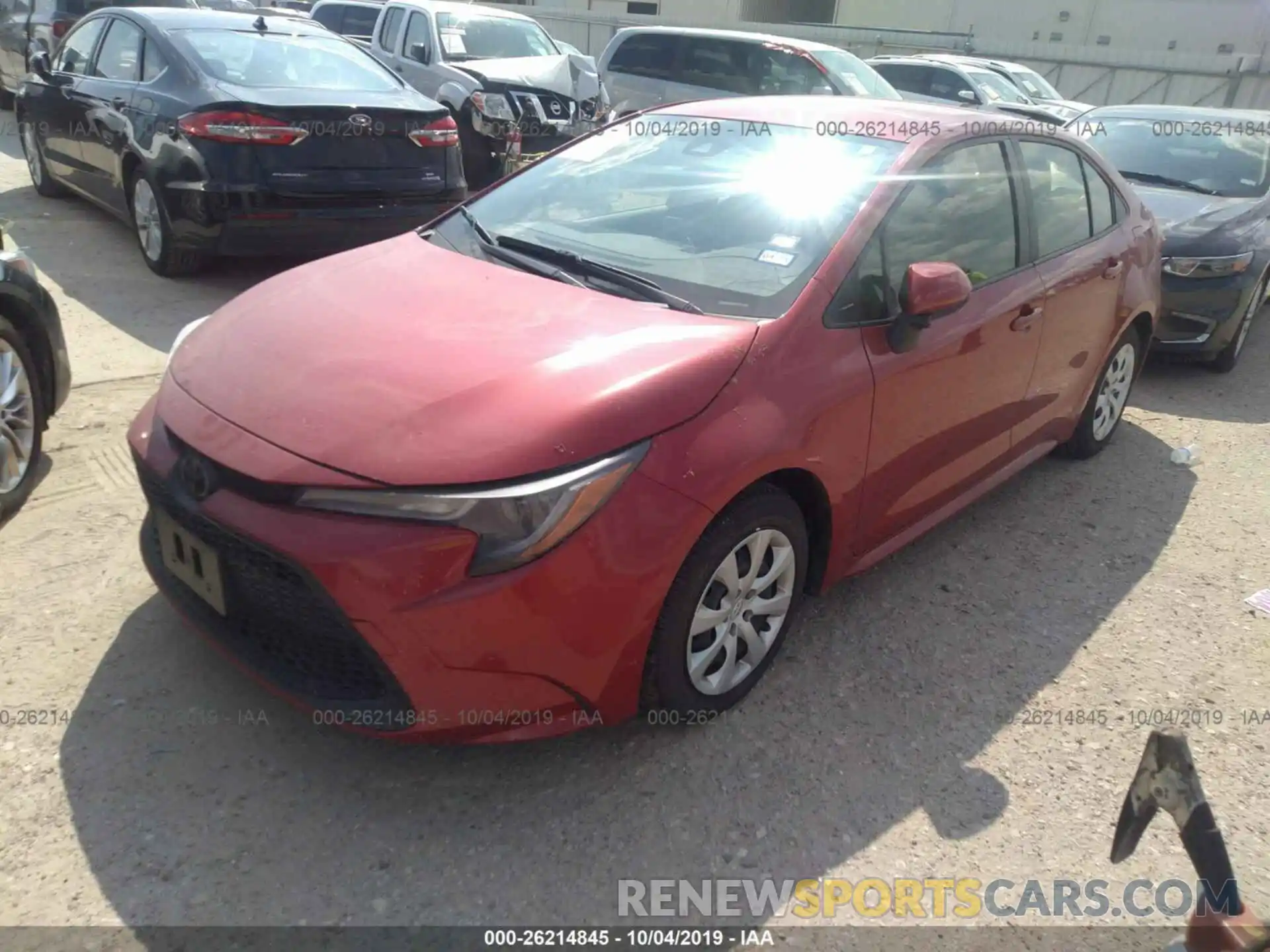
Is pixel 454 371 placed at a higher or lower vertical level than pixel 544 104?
higher

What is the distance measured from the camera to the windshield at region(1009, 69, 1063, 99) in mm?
15891

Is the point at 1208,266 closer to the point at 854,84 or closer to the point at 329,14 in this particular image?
the point at 854,84

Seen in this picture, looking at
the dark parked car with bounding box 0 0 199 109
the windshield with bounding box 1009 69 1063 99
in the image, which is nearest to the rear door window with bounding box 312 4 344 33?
the dark parked car with bounding box 0 0 199 109

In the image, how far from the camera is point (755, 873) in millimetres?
2338

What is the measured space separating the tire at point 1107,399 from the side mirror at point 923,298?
1.97m

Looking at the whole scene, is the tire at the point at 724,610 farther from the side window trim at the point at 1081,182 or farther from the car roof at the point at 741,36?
the car roof at the point at 741,36

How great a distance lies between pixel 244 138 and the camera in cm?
557

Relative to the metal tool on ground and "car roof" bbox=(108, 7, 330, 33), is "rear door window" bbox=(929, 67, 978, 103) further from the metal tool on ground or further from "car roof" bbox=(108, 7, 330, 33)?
the metal tool on ground

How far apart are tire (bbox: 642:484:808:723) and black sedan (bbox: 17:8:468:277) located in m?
4.23

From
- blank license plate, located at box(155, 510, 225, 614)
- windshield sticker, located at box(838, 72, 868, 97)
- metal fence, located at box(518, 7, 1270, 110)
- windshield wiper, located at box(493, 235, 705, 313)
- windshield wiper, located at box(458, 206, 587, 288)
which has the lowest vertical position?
metal fence, located at box(518, 7, 1270, 110)

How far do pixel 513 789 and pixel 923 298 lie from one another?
1.78 meters

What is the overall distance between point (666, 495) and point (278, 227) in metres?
4.35

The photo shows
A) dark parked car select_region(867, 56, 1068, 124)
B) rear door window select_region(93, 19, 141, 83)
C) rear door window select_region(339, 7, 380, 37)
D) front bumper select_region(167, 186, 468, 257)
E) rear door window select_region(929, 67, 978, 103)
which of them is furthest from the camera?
rear door window select_region(339, 7, 380, 37)

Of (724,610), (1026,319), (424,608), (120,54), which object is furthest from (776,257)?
(120,54)
